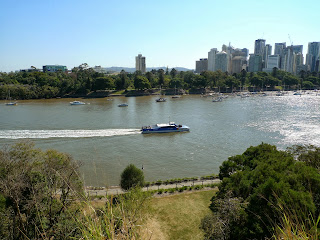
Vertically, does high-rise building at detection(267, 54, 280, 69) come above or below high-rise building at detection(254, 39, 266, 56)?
below

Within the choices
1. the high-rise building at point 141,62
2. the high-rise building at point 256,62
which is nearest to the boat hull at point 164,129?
the high-rise building at point 256,62

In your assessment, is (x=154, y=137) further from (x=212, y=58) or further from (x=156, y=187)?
(x=212, y=58)

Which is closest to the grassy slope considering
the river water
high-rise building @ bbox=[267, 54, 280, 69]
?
the river water

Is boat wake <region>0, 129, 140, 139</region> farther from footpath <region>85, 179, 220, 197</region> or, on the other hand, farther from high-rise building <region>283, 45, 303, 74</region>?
high-rise building <region>283, 45, 303, 74</region>

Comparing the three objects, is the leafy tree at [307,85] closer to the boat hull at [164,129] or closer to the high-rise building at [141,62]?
the boat hull at [164,129]

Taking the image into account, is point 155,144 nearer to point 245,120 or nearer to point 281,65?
point 245,120

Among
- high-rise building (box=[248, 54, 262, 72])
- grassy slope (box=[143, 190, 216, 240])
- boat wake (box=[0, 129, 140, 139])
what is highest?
high-rise building (box=[248, 54, 262, 72])

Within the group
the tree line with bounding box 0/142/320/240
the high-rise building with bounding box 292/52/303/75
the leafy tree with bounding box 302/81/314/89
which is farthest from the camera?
the high-rise building with bounding box 292/52/303/75

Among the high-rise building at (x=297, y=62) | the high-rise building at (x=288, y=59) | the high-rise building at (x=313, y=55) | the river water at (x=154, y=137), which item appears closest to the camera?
the river water at (x=154, y=137)
